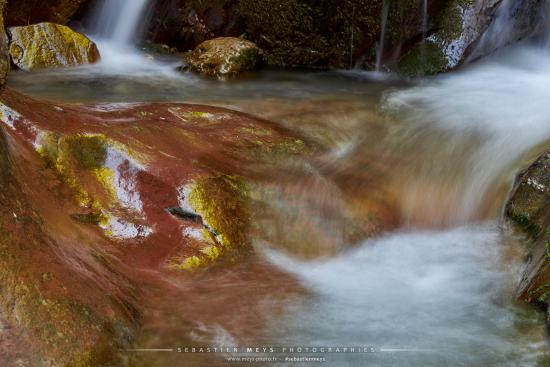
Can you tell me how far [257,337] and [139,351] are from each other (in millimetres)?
657

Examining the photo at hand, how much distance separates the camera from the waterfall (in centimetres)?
1114

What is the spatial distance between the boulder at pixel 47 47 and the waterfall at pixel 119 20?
1.28m

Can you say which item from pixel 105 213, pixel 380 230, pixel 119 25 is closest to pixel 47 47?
pixel 119 25

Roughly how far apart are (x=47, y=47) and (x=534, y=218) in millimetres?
7381

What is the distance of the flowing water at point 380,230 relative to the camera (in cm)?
369

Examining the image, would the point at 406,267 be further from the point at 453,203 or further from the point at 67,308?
the point at 67,308

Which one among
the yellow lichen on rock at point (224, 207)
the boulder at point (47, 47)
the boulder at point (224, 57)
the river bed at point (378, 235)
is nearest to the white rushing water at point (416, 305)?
the river bed at point (378, 235)

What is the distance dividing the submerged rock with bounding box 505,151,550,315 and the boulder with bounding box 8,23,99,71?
22.3 feet

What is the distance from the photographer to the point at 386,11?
9477 mm

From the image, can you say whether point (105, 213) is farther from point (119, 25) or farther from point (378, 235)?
point (119, 25)

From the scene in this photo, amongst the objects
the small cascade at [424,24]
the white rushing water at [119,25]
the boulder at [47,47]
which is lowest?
the boulder at [47,47]

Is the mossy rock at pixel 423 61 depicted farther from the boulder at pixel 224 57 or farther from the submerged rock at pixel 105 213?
the submerged rock at pixel 105 213

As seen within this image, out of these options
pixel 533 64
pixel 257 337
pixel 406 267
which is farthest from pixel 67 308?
pixel 533 64

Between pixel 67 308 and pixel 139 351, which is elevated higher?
pixel 67 308
